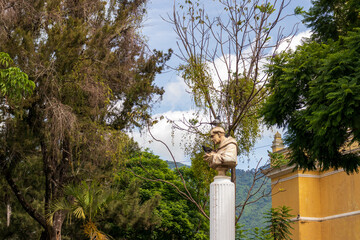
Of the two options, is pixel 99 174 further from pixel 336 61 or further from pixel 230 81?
pixel 336 61

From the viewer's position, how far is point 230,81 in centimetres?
1262

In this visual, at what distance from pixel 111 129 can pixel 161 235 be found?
1227 centimetres

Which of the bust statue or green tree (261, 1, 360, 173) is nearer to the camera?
the bust statue

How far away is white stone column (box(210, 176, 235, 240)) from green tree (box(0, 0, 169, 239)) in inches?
237

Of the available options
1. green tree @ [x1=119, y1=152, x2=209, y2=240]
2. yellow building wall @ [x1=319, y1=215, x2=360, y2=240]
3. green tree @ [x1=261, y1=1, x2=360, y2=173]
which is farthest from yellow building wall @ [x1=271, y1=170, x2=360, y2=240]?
green tree @ [x1=261, y1=1, x2=360, y2=173]

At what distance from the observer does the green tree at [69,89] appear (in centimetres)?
1366

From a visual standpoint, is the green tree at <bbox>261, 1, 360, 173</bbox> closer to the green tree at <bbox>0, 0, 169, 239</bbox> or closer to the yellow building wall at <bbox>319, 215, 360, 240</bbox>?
the green tree at <bbox>0, 0, 169, 239</bbox>

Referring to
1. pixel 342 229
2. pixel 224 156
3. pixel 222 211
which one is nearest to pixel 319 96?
pixel 224 156

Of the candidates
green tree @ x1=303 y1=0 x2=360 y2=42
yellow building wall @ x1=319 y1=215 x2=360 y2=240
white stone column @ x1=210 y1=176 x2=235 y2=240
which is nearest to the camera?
white stone column @ x1=210 y1=176 x2=235 y2=240

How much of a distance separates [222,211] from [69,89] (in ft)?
A: 24.8

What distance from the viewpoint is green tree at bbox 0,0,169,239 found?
13656mm

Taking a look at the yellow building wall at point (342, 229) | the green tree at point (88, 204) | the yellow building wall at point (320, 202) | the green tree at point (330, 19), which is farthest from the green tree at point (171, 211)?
the green tree at point (330, 19)

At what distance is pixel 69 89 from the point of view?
47.2 feet

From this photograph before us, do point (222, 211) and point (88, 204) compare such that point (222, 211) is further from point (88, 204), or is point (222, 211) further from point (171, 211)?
point (171, 211)
